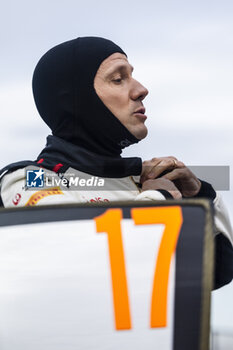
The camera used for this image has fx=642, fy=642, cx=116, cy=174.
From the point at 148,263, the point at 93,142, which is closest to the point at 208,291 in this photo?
the point at 148,263

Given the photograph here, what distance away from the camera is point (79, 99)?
276cm

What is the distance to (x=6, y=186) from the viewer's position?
2.42 m

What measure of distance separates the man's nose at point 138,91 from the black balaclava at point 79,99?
0.13m

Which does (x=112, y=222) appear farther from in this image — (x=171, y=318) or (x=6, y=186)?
(x=6, y=186)

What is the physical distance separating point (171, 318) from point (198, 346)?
0.11m

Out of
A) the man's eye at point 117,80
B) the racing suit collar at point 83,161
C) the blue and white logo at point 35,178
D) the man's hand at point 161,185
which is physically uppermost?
the man's eye at point 117,80

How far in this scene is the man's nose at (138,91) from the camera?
8.81 feet

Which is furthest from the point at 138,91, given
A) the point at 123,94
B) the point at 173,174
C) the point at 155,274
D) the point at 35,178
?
the point at 155,274

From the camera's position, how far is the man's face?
106 inches

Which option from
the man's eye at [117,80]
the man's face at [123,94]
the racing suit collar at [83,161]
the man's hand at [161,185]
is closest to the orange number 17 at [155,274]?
the man's hand at [161,185]

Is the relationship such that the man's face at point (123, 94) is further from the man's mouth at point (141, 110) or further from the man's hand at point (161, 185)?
the man's hand at point (161, 185)

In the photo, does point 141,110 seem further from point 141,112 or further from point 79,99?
point 79,99

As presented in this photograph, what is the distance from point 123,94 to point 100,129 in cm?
18

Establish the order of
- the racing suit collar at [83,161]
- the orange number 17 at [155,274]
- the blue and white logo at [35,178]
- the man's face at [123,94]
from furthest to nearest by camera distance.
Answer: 1. the man's face at [123,94]
2. the racing suit collar at [83,161]
3. the blue and white logo at [35,178]
4. the orange number 17 at [155,274]
